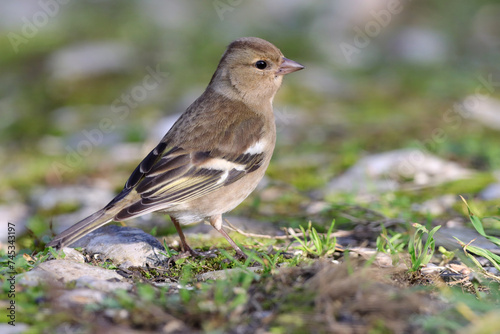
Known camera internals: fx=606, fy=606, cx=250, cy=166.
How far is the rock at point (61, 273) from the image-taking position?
3.25 meters

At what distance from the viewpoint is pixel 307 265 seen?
3424mm

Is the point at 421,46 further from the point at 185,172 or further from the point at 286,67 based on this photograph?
the point at 185,172

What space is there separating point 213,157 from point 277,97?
494cm

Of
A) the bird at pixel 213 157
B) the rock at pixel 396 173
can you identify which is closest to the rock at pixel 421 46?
the rock at pixel 396 173

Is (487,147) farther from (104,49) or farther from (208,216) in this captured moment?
(104,49)

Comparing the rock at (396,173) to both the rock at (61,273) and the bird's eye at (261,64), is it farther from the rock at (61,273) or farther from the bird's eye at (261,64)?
the rock at (61,273)

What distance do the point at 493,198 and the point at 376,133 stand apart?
2.78 m

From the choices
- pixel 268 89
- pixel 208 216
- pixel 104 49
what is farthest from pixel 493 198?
pixel 104 49
